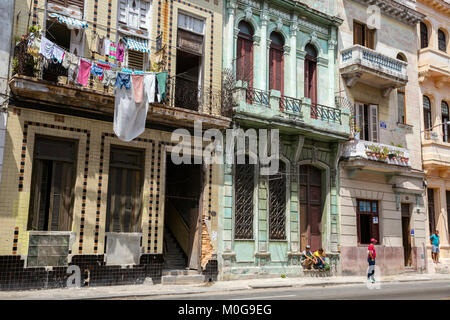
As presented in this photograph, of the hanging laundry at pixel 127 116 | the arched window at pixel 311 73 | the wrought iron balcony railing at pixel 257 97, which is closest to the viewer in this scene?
the hanging laundry at pixel 127 116

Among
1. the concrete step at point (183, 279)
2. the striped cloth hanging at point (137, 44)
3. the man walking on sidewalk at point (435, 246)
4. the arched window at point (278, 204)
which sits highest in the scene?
the striped cloth hanging at point (137, 44)

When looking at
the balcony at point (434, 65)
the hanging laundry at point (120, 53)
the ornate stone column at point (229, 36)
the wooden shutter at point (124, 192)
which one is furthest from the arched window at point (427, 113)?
the hanging laundry at point (120, 53)

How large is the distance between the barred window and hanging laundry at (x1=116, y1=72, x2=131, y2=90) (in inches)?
234

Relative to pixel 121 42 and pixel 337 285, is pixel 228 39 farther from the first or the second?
pixel 337 285

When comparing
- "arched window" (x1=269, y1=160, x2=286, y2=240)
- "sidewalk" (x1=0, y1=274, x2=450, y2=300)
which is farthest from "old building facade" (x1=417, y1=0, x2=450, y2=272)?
"arched window" (x1=269, y1=160, x2=286, y2=240)

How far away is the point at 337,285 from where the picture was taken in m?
18.1

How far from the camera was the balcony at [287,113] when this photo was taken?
19.2m

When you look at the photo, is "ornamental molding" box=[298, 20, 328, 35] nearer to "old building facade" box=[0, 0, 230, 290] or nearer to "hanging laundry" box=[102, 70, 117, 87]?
"old building facade" box=[0, 0, 230, 290]

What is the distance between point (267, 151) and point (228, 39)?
4880mm

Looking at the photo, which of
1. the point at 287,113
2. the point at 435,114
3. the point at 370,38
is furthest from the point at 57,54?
the point at 435,114

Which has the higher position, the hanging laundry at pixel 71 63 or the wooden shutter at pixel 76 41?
the wooden shutter at pixel 76 41

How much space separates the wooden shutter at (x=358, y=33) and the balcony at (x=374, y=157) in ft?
18.7

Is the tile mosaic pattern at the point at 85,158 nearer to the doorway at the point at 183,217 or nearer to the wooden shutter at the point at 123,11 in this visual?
the doorway at the point at 183,217

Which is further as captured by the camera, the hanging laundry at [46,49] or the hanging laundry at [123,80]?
the hanging laundry at [123,80]
